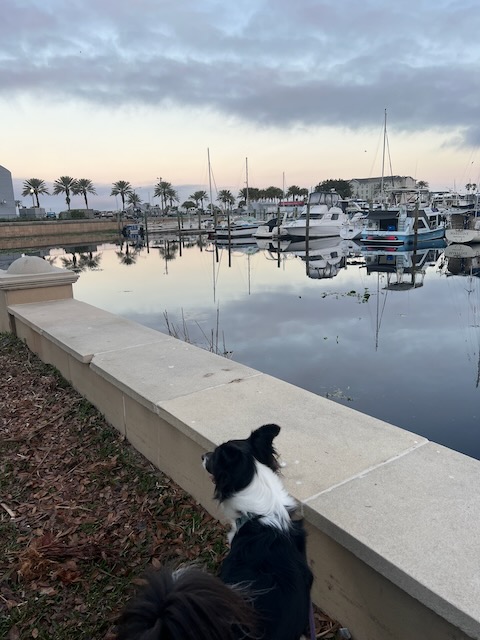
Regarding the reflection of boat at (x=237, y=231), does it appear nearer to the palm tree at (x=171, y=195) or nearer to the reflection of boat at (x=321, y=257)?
the reflection of boat at (x=321, y=257)

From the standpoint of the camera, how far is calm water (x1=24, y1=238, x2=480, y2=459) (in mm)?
7371

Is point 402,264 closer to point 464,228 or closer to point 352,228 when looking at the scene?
point 464,228

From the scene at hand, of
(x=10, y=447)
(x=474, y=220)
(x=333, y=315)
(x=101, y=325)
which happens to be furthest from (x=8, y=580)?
(x=474, y=220)

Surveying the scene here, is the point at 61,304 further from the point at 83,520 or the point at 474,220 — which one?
the point at 474,220

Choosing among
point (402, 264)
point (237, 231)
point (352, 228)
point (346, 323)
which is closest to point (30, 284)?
point (346, 323)

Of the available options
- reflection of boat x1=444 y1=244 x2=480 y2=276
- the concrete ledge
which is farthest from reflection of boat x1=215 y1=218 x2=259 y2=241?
the concrete ledge

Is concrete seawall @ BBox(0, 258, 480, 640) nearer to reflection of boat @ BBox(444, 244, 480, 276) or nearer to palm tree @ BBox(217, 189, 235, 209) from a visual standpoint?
reflection of boat @ BBox(444, 244, 480, 276)

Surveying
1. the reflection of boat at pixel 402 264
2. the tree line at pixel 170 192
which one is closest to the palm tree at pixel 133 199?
the tree line at pixel 170 192

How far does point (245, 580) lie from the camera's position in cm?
173

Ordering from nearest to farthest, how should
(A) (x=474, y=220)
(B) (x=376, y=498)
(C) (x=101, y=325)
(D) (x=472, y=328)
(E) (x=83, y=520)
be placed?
(B) (x=376, y=498) → (E) (x=83, y=520) → (C) (x=101, y=325) → (D) (x=472, y=328) → (A) (x=474, y=220)

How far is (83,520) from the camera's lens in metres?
A: 3.24

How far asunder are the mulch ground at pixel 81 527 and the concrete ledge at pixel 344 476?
194 millimetres

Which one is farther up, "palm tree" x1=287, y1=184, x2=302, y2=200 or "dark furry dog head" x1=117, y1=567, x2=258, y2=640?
"palm tree" x1=287, y1=184, x2=302, y2=200

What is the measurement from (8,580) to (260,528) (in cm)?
179
